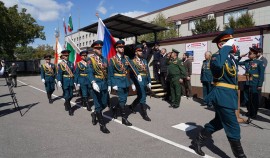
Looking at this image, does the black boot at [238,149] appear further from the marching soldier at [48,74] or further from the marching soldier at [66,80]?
the marching soldier at [48,74]

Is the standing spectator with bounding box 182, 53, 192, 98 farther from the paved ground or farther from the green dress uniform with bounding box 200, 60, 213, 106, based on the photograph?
the paved ground

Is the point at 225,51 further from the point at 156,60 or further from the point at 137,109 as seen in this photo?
the point at 156,60

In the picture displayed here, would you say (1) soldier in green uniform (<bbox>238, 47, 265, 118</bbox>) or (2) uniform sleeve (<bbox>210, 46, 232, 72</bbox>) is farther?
(1) soldier in green uniform (<bbox>238, 47, 265, 118</bbox>)

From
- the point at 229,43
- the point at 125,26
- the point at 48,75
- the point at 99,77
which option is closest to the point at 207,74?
the point at 99,77

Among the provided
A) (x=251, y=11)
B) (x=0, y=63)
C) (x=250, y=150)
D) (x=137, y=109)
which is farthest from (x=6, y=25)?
(x=250, y=150)

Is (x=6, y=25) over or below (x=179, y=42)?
over

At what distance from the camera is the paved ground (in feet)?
13.6

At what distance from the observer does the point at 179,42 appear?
416 inches

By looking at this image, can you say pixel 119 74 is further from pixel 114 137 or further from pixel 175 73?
pixel 175 73

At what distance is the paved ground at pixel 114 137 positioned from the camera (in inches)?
163

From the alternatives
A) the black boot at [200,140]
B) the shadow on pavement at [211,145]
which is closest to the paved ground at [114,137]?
the shadow on pavement at [211,145]

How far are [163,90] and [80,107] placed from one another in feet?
12.8

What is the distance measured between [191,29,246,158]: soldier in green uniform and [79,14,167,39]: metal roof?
270 inches

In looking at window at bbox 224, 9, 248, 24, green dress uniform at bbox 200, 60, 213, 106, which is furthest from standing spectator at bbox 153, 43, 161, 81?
window at bbox 224, 9, 248, 24
